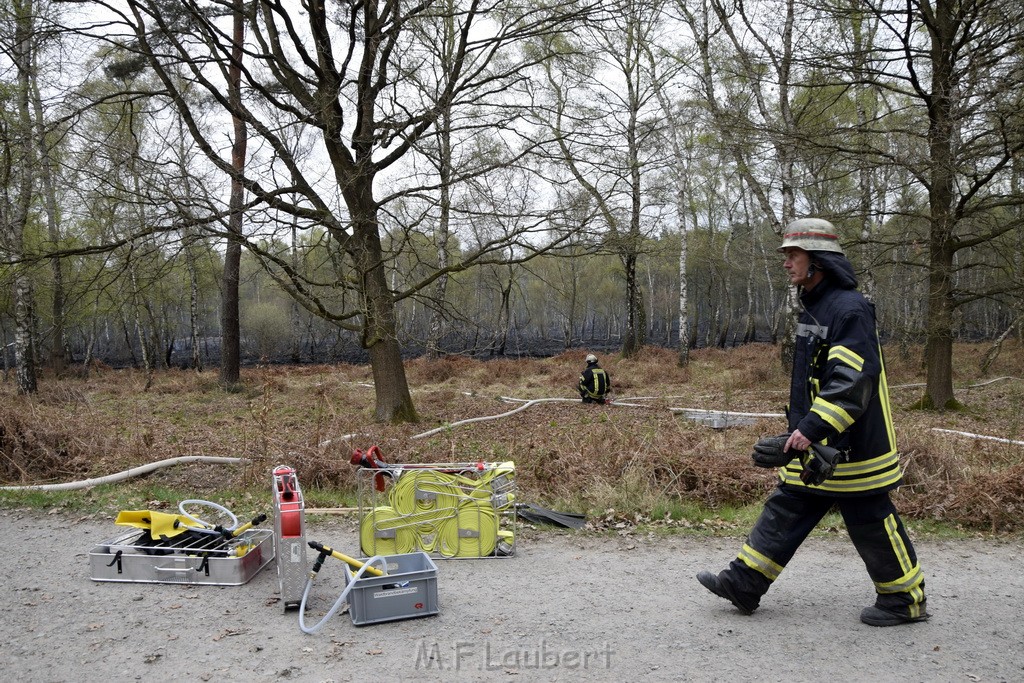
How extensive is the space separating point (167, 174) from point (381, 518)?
7.19 m

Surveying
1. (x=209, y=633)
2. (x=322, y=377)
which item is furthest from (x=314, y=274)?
(x=322, y=377)

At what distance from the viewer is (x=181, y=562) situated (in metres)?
5.06

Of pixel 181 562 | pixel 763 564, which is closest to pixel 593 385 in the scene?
pixel 181 562

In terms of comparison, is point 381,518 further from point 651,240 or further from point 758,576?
point 651,240

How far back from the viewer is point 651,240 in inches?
490

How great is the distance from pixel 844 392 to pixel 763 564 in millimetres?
1131

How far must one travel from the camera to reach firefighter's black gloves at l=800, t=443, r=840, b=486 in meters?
3.77

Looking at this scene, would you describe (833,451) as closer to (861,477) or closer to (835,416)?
(835,416)

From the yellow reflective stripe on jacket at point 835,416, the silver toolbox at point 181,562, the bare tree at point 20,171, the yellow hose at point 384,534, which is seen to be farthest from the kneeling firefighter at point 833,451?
the bare tree at point 20,171

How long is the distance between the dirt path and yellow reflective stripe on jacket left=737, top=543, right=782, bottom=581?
30 cm

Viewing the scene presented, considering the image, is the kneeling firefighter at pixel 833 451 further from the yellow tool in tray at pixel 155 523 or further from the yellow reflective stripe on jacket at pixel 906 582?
the yellow tool in tray at pixel 155 523

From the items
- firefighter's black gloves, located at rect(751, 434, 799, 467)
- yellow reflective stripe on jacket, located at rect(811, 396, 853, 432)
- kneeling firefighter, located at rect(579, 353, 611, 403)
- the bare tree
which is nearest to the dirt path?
firefighter's black gloves, located at rect(751, 434, 799, 467)

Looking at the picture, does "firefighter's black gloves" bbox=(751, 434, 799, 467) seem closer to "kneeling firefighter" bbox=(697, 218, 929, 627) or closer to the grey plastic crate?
"kneeling firefighter" bbox=(697, 218, 929, 627)

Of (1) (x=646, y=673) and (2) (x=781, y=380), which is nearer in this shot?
(1) (x=646, y=673)
